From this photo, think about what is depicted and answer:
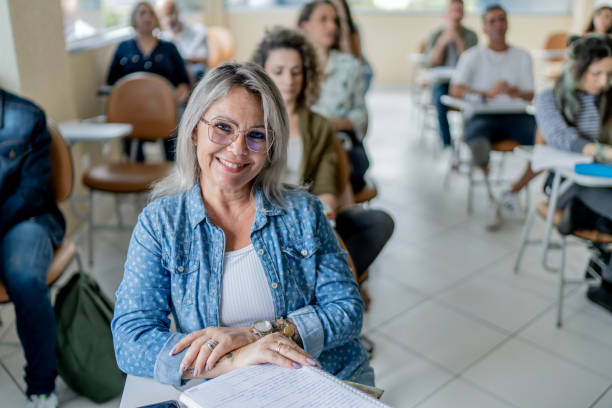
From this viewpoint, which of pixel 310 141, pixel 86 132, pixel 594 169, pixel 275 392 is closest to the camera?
pixel 275 392

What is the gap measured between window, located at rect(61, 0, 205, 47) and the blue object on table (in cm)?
315

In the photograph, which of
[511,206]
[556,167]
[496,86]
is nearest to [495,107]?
[496,86]

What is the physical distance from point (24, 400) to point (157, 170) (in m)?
1.53

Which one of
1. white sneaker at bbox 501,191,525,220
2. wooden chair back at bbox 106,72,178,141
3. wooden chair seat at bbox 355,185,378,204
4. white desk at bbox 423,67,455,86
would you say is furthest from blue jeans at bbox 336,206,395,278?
white desk at bbox 423,67,455,86

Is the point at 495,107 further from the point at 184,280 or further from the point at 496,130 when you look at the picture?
the point at 184,280

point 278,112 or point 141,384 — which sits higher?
point 278,112

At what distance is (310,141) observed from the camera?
2209mm

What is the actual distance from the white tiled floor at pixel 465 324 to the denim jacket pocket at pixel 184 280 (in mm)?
1055

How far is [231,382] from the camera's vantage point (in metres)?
1.00

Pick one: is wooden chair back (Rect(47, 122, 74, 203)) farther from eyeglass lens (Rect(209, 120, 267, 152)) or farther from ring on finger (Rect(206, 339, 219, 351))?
ring on finger (Rect(206, 339, 219, 351))

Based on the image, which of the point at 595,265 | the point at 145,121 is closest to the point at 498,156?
the point at 595,265

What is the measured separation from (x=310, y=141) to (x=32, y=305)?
1157mm

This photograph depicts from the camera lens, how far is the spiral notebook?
94 centimetres

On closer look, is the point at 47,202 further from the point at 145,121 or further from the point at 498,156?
the point at 498,156
